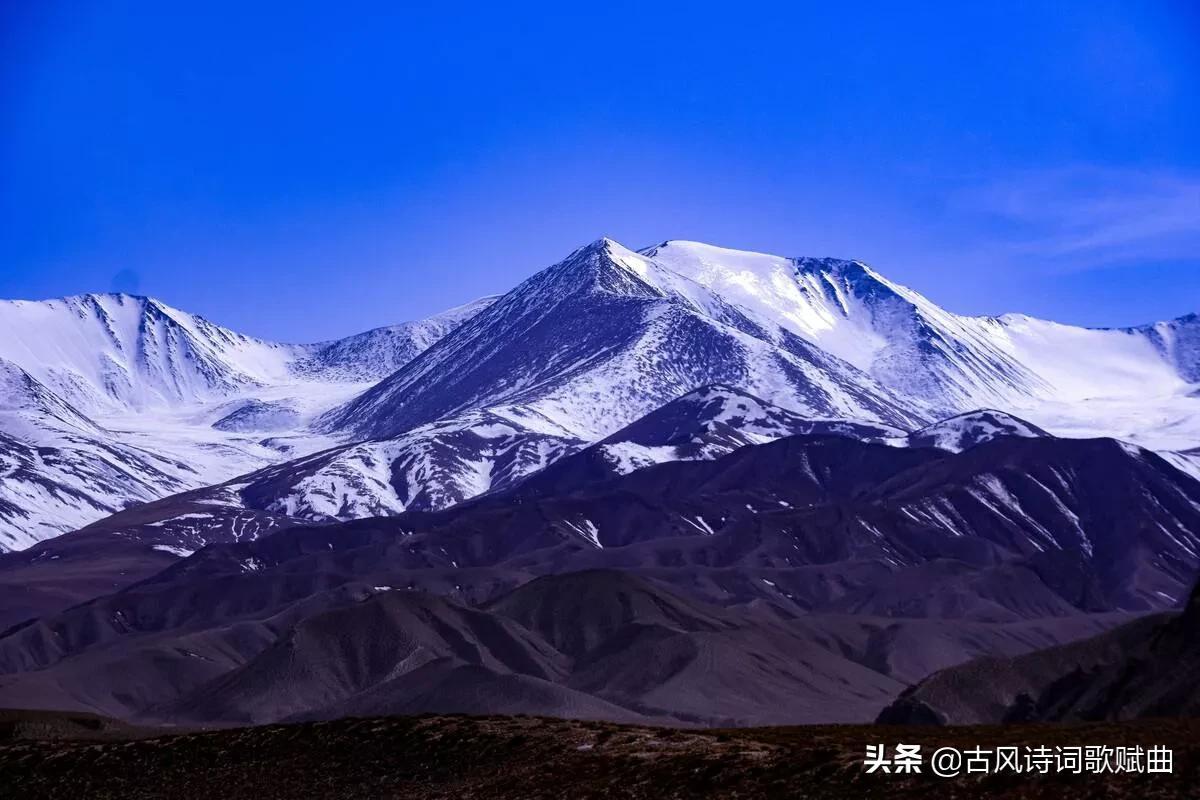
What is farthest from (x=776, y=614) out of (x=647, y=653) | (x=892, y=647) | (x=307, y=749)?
(x=307, y=749)

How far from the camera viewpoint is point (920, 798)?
37031 mm

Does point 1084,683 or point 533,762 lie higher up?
point 533,762

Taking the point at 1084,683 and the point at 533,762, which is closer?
the point at 533,762

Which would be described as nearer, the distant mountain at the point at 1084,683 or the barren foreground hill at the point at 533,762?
the barren foreground hill at the point at 533,762

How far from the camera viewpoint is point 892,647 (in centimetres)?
17550

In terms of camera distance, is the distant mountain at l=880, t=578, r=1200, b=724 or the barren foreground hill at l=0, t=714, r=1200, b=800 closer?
the barren foreground hill at l=0, t=714, r=1200, b=800

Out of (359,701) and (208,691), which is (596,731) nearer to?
(359,701)

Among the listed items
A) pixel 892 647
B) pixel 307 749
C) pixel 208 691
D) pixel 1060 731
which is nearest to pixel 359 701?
pixel 208 691

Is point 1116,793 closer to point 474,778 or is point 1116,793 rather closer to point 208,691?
point 474,778

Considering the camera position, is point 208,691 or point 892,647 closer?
point 208,691

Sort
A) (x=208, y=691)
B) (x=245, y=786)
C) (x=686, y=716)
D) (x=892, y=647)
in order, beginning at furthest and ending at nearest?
(x=892, y=647)
(x=208, y=691)
(x=686, y=716)
(x=245, y=786)

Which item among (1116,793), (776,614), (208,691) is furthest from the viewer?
(776,614)

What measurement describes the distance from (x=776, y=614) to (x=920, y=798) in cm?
15974

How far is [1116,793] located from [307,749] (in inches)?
1086
